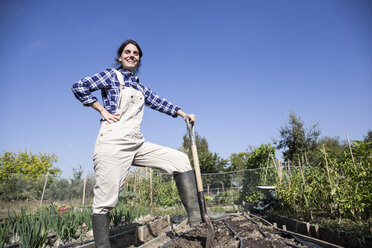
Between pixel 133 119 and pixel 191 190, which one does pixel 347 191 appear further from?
pixel 133 119

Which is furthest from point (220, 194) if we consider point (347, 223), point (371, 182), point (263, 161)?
point (371, 182)

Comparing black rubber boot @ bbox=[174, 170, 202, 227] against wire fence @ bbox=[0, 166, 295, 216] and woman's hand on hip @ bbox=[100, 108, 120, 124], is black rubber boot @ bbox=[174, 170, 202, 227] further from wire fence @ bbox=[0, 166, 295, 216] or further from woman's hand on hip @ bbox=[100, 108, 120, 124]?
wire fence @ bbox=[0, 166, 295, 216]

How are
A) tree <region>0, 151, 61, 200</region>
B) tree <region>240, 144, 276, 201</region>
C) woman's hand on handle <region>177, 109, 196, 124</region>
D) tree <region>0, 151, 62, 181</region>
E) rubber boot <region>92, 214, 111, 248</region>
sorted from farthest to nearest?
tree <region>0, 151, 62, 181</region>
tree <region>0, 151, 61, 200</region>
tree <region>240, 144, 276, 201</region>
woman's hand on handle <region>177, 109, 196, 124</region>
rubber boot <region>92, 214, 111, 248</region>

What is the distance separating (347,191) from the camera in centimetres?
279

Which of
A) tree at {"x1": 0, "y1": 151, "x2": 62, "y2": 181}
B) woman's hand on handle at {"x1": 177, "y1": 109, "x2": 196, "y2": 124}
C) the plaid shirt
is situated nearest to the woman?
the plaid shirt

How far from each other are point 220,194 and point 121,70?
952 centimetres

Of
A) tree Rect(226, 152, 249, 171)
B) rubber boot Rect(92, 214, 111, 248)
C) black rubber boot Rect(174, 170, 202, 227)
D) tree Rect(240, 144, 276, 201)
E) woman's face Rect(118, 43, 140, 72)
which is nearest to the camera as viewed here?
rubber boot Rect(92, 214, 111, 248)

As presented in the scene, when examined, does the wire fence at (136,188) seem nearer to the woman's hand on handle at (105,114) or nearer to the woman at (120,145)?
the woman at (120,145)

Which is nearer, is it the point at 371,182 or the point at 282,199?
the point at 371,182

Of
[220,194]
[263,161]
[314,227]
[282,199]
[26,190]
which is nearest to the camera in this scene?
[314,227]

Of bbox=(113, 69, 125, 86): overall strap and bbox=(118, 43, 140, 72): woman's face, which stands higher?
bbox=(118, 43, 140, 72): woman's face

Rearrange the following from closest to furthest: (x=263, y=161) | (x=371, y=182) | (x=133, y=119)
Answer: (x=133, y=119)
(x=371, y=182)
(x=263, y=161)

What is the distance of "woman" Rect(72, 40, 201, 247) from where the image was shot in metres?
1.64

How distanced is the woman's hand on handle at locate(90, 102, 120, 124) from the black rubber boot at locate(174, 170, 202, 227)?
75cm
